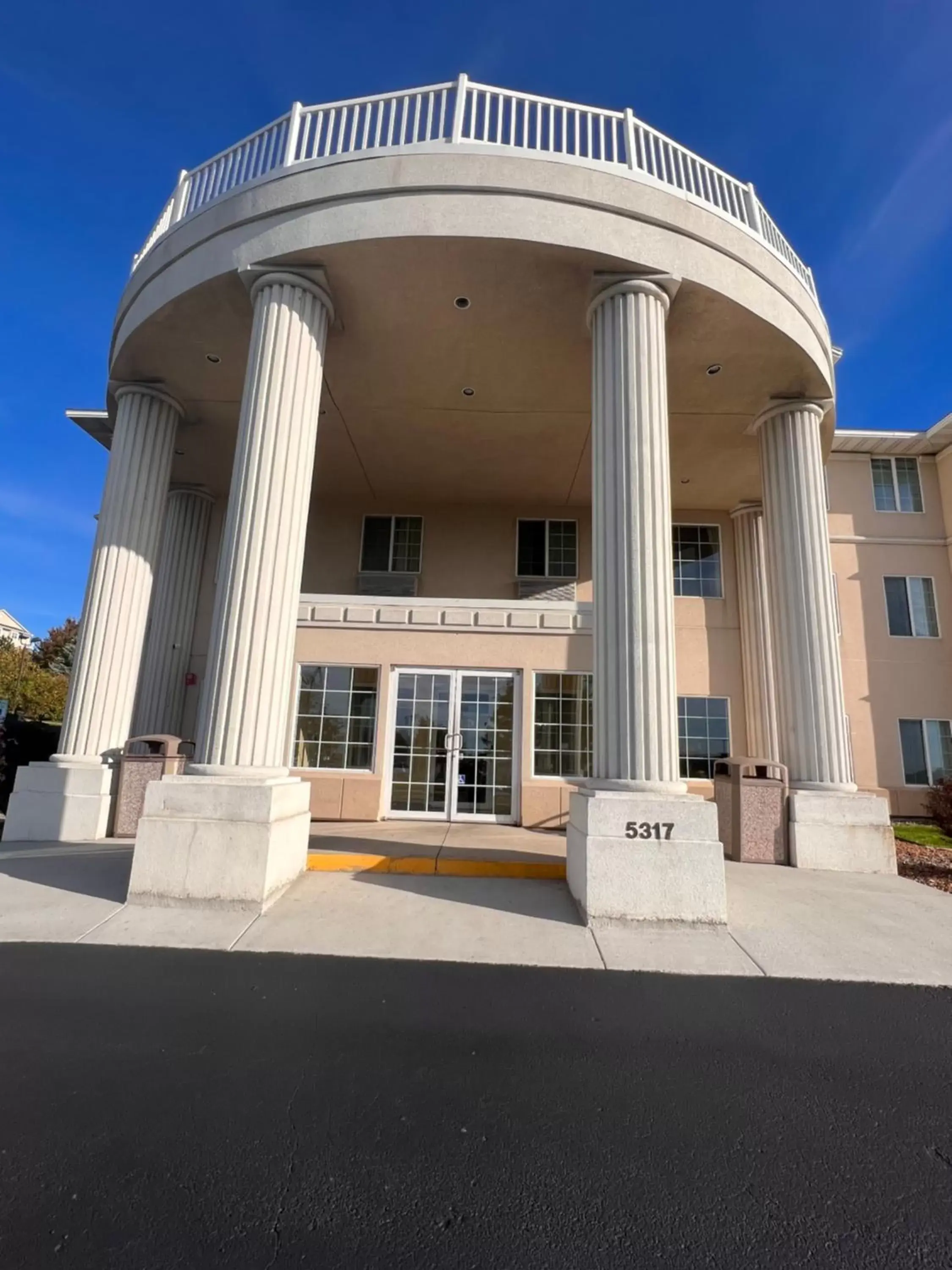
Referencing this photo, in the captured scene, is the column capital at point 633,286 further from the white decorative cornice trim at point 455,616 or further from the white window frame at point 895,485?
the white window frame at point 895,485

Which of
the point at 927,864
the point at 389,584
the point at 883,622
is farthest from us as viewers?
the point at 883,622

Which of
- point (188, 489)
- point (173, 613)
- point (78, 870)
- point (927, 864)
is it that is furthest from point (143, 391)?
point (927, 864)

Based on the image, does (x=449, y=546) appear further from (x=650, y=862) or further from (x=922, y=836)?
(x=922, y=836)

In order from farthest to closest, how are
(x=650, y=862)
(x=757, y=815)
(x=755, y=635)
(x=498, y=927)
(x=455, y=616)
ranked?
(x=755, y=635) → (x=455, y=616) → (x=757, y=815) → (x=650, y=862) → (x=498, y=927)

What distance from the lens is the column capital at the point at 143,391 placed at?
1009cm

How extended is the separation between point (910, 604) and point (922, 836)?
617cm

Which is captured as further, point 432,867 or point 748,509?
point 748,509

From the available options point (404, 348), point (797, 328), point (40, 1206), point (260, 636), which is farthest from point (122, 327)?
point (40, 1206)

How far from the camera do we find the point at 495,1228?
2.08 m

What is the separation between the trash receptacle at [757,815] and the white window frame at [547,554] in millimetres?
6225

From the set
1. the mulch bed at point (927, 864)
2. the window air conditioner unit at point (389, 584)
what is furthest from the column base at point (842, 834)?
the window air conditioner unit at point (389, 584)

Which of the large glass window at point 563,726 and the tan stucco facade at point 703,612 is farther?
the tan stucco facade at point 703,612

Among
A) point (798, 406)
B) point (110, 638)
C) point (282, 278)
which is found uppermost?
point (282, 278)

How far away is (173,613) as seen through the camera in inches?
516
